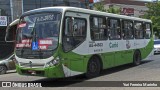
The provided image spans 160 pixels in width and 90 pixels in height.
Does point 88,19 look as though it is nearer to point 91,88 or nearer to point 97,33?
point 97,33

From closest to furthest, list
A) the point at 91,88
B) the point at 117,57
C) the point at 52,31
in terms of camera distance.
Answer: the point at 91,88 < the point at 52,31 < the point at 117,57

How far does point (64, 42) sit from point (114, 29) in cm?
435

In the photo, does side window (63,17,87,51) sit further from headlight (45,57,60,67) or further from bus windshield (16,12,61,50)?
headlight (45,57,60,67)

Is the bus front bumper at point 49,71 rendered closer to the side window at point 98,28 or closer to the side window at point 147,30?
the side window at point 98,28

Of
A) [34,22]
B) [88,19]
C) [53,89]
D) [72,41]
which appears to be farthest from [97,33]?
[53,89]

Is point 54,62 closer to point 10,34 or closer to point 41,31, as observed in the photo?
point 41,31

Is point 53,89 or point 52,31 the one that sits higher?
point 52,31

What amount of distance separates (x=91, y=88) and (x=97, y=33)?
3.79 metres

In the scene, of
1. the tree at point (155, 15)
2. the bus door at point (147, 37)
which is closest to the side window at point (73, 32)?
the bus door at point (147, 37)

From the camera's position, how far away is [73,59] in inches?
488

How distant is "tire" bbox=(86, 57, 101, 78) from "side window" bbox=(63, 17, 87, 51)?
120 cm

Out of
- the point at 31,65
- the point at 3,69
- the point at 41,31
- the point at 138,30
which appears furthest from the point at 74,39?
the point at 3,69

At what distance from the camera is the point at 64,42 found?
11.9 meters

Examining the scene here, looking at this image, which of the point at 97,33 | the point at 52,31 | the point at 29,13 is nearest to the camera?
Result: the point at 52,31
